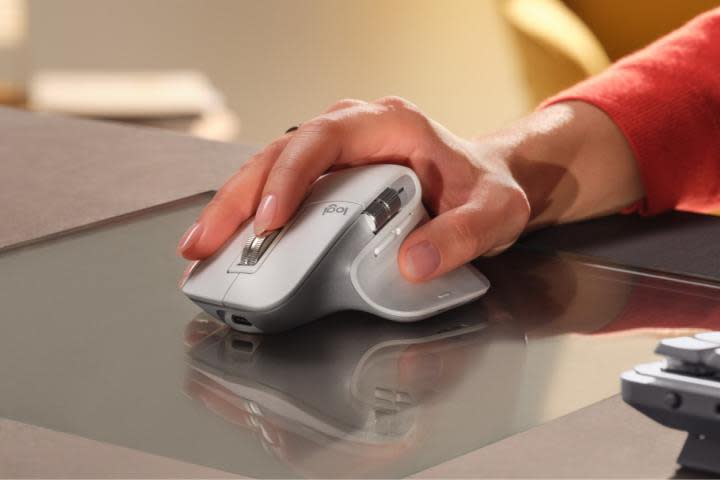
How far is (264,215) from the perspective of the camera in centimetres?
70

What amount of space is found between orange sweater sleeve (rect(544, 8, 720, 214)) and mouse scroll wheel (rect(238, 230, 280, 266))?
1.27ft

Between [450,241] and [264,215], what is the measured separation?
0.12 meters

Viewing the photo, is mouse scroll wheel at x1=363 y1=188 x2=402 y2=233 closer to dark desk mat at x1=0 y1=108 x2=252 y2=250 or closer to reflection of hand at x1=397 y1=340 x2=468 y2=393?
reflection of hand at x1=397 y1=340 x2=468 y2=393

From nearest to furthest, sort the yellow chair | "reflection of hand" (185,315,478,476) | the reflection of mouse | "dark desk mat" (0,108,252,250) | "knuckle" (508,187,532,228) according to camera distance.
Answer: "reflection of hand" (185,315,478,476) < the reflection of mouse < "knuckle" (508,187,532,228) < "dark desk mat" (0,108,252,250) < the yellow chair

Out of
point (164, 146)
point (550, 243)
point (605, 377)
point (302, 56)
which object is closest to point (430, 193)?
point (550, 243)

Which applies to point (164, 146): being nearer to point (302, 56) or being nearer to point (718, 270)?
point (718, 270)

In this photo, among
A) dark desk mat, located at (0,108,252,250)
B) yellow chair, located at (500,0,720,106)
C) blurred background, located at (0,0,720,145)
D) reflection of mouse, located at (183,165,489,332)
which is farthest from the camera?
blurred background, located at (0,0,720,145)

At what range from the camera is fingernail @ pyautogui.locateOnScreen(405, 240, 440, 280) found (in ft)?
2.31

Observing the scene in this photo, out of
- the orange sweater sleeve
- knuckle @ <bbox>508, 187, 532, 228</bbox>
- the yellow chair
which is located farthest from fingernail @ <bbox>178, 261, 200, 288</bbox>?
the yellow chair

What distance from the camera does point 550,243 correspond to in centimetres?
88

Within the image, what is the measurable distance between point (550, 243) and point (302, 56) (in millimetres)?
2727

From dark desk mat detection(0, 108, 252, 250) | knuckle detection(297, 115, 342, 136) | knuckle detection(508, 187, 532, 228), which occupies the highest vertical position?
knuckle detection(297, 115, 342, 136)

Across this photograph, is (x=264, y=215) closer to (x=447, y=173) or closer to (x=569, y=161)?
(x=447, y=173)

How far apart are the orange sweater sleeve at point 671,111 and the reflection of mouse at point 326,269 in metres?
0.33
